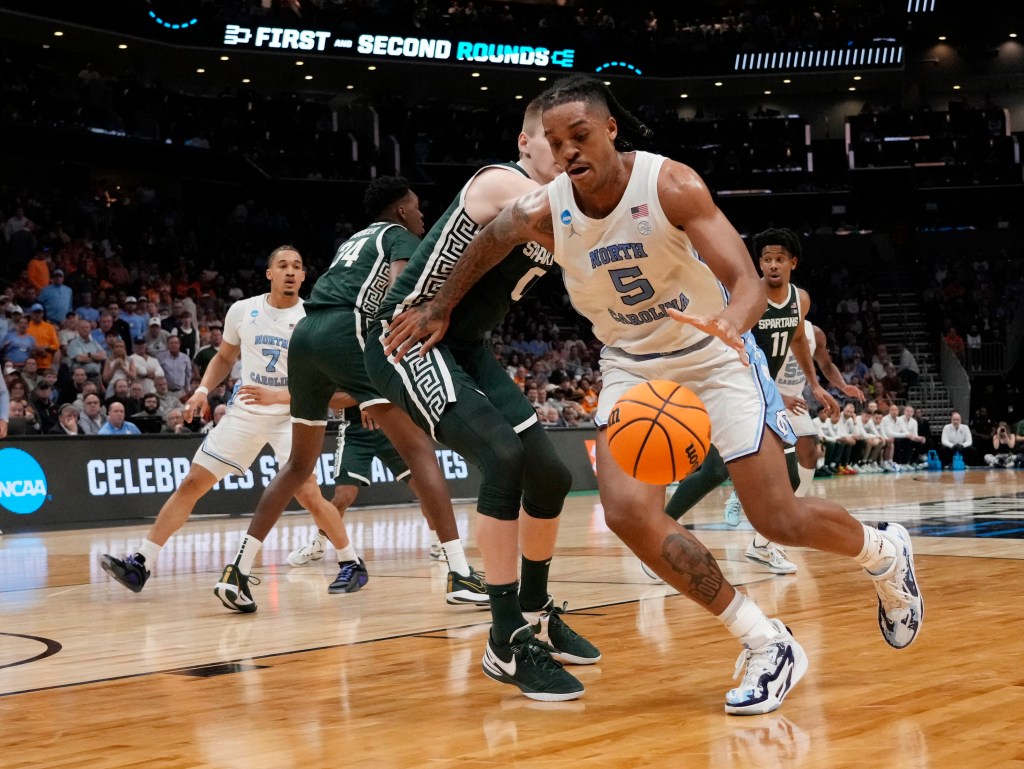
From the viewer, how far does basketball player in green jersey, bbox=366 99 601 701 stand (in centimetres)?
450

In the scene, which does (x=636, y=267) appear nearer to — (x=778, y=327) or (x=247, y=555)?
(x=247, y=555)

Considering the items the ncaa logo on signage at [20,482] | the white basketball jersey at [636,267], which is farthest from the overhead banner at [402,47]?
the white basketball jersey at [636,267]

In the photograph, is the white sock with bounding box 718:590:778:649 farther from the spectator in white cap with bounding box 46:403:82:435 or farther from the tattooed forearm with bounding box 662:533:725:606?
the spectator in white cap with bounding box 46:403:82:435

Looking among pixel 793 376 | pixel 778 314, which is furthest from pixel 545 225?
pixel 793 376

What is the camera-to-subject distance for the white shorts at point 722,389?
425 cm

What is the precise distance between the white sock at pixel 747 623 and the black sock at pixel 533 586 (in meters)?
1.03

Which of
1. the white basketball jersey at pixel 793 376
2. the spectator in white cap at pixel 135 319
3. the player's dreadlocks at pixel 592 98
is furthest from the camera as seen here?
the spectator in white cap at pixel 135 319

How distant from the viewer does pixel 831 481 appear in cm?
2203

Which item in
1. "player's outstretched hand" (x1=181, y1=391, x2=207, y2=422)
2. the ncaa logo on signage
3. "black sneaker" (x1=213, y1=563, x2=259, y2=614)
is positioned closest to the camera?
"black sneaker" (x1=213, y1=563, x2=259, y2=614)

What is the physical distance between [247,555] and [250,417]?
4.35ft

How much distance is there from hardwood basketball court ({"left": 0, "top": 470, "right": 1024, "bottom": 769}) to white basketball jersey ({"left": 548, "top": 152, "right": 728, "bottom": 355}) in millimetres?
1256

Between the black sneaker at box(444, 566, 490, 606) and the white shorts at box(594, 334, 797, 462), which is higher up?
the white shorts at box(594, 334, 797, 462)

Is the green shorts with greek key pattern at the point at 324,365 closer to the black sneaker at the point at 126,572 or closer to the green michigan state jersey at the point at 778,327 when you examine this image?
the black sneaker at the point at 126,572

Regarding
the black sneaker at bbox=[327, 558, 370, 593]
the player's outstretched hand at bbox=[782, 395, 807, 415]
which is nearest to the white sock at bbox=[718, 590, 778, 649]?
the black sneaker at bbox=[327, 558, 370, 593]
